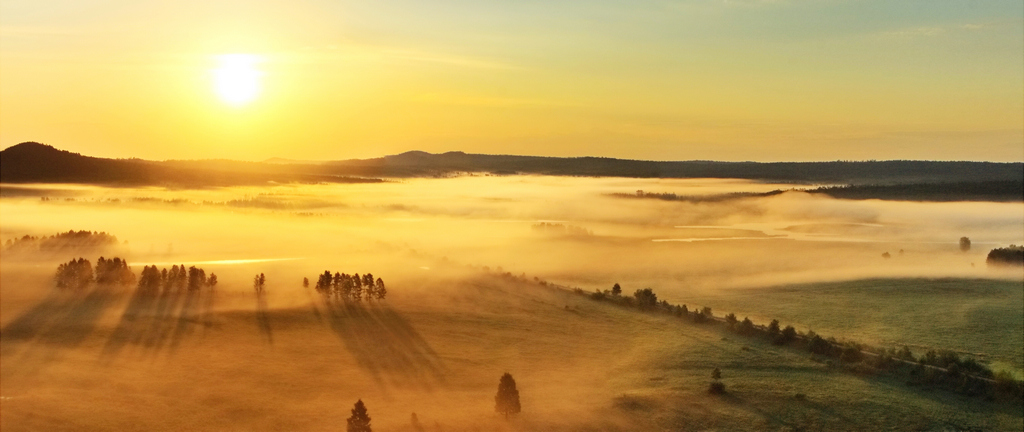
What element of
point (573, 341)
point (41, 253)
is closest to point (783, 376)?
point (573, 341)

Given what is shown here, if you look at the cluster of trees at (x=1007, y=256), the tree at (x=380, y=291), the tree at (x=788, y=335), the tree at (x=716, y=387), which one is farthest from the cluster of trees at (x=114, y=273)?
the cluster of trees at (x=1007, y=256)

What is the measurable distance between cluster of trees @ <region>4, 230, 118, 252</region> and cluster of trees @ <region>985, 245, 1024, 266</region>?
16264 centimetres

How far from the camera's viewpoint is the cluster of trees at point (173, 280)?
11756 cm

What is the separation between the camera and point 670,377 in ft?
262

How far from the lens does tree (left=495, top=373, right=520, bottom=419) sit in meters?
67.3

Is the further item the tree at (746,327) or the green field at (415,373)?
the tree at (746,327)

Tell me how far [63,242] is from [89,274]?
23.5 m

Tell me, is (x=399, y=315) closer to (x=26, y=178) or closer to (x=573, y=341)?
(x=573, y=341)

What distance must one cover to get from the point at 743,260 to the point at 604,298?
80515mm

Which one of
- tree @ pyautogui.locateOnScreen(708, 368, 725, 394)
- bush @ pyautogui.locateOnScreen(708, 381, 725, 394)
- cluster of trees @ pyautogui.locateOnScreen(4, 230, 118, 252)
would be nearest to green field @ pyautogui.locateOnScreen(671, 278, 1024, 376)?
tree @ pyautogui.locateOnScreen(708, 368, 725, 394)

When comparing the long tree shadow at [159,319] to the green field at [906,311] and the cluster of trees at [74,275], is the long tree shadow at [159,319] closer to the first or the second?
the cluster of trees at [74,275]

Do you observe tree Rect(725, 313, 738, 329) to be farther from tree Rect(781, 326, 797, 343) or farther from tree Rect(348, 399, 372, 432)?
tree Rect(348, 399, 372, 432)

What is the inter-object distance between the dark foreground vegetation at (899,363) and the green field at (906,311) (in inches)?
231

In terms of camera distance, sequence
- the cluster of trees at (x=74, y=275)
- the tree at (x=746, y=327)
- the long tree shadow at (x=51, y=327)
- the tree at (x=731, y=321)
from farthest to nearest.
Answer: the cluster of trees at (x=74, y=275)
the tree at (x=731, y=321)
the tree at (x=746, y=327)
the long tree shadow at (x=51, y=327)
